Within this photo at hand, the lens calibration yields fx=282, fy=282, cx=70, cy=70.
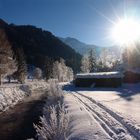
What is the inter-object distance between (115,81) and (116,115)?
160 feet

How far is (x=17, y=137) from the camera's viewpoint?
1712cm

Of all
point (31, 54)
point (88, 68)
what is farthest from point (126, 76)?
point (31, 54)

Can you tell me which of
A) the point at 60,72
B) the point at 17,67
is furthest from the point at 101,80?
the point at 60,72

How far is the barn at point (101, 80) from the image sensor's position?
66.1 metres

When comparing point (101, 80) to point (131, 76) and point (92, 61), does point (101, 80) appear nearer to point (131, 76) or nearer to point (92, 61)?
point (131, 76)

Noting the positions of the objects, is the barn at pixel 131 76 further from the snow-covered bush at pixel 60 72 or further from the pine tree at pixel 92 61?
the snow-covered bush at pixel 60 72

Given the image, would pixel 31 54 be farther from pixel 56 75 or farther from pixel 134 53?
pixel 134 53

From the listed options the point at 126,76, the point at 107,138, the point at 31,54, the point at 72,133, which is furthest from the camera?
the point at 31,54

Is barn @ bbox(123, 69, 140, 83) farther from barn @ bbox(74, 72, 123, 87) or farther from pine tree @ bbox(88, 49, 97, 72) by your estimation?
pine tree @ bbox(88, 49, 97, 72)

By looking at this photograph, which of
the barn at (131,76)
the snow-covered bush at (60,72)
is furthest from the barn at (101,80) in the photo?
the snow-covered bush at (60,72)

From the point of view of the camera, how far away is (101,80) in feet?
223

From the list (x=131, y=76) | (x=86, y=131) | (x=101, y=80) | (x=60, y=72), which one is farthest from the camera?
(x=60, y=72)

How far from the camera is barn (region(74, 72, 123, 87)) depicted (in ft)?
217

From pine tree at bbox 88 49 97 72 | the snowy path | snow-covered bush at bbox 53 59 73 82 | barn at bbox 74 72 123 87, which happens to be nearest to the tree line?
snow-covered bush at bbox 53 59 73 82
